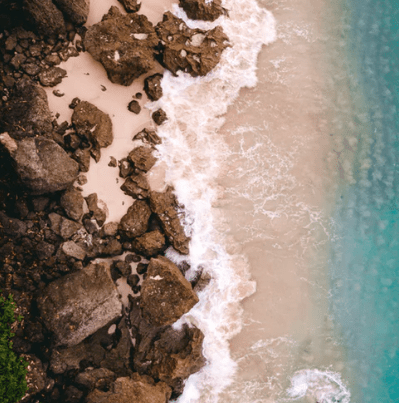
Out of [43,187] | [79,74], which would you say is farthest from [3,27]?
[43,187]

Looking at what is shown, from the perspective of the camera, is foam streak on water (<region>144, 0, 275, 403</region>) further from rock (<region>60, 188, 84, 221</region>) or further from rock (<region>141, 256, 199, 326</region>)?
rock (<region>60, 188, 84, 221</region>)

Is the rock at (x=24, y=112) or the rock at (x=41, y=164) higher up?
the rock at (x=24, y=112)

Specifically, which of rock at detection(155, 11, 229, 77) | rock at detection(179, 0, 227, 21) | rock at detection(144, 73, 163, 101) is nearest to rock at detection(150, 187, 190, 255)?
rock at detection(144, 73, 163, 101)

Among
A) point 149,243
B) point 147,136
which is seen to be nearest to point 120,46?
point 147,136

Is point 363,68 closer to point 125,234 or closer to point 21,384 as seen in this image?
point 125,234

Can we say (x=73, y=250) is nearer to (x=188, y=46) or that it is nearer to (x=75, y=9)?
(x=75, y=9)

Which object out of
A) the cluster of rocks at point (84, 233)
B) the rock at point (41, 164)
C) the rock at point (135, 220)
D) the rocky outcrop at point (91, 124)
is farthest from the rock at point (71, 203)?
the rocky outcrop at point (91, 124)

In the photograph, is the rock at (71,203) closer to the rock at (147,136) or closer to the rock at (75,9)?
the rock at (147,136)

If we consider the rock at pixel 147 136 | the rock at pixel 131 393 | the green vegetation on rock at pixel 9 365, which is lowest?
the rock at pixel 131 393
